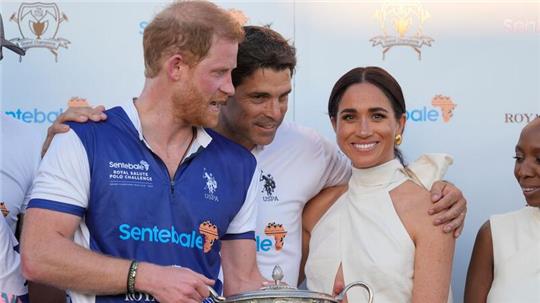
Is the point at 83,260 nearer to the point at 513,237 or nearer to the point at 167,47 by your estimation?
the point at 167,47

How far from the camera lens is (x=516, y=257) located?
334 centimetres

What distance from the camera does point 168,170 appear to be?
9.61 ft

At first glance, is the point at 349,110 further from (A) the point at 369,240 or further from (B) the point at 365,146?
(A) the point at 369,240

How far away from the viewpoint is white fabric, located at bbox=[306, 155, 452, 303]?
3.16 metres

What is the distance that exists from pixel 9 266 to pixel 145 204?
0.47 metres

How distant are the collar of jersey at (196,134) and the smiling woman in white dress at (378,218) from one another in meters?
0.50

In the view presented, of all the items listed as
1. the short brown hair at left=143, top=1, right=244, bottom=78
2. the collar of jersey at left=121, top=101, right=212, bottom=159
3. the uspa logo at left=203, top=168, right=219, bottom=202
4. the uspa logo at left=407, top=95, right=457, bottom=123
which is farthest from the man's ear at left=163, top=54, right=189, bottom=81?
the uspa logo at left=407, top=95, right=457, bottom=123

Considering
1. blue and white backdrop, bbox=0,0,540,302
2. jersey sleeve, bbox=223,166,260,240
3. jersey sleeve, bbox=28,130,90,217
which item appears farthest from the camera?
blue and white backdrop, bbox=0,0,540,302

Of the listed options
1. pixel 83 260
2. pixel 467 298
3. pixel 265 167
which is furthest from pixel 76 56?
pixel 467 298

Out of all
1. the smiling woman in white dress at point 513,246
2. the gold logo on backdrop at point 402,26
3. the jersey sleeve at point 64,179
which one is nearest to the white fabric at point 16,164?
the jersey sleeve at point 64,179

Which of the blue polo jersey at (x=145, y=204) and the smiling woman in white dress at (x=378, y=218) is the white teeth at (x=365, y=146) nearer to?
the smiling woman in white dress at (x=378, y=218)

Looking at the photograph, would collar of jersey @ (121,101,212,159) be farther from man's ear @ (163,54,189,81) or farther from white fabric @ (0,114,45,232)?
white fabric @ (0,114,45,232)

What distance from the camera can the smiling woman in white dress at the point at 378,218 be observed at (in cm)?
315

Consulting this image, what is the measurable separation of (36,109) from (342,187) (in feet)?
4.17
